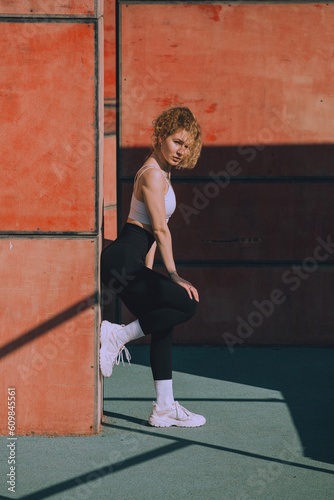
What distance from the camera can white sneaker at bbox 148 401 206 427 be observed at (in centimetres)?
396

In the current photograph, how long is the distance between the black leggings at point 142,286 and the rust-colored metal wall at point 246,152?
2059mm

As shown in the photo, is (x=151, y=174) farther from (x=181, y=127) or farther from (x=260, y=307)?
(x=260, y=307)

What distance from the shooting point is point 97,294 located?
3.77 m

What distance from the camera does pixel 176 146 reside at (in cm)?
387

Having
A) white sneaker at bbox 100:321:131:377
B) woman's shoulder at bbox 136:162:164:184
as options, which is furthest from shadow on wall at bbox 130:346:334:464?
woman's shoulder at bbox 136:162:164:184

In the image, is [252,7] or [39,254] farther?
[252,7]

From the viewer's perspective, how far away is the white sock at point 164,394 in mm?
3965

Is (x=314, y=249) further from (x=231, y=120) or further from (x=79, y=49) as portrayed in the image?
(x=79, y=49)

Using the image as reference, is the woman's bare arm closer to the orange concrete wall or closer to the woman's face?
the woman's face

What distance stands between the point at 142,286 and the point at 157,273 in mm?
130

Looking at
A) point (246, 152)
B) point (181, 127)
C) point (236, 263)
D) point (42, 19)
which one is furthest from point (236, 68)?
point (42, 19)

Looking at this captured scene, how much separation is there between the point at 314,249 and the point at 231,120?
1.40 meters

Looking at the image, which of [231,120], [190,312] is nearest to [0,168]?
[190,312]

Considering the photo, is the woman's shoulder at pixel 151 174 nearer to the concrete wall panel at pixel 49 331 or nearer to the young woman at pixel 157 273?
the young woman at pixel 157 273
